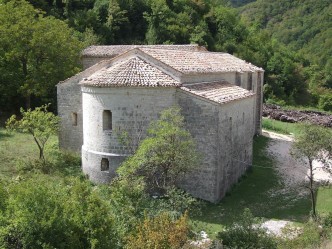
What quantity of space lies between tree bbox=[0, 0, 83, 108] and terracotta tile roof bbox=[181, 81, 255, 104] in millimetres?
10196

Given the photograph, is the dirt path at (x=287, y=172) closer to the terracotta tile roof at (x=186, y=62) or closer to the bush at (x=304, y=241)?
the bush at (x=304, y=241)

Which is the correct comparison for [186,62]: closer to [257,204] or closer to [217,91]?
[217,91]

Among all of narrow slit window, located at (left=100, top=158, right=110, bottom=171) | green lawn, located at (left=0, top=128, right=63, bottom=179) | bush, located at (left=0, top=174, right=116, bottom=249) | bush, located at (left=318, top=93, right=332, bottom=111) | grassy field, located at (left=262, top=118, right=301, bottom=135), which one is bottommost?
bush, located at (left=318, top=93, right=332, bottom=111)

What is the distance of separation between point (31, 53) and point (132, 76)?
11.1 meters

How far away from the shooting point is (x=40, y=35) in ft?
90.7

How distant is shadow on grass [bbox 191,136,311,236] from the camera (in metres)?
17.3

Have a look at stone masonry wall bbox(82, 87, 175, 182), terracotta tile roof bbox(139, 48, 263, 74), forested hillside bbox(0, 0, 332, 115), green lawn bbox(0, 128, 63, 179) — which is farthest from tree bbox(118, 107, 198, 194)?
forested hillside bbox(0, 0, 332, 115)

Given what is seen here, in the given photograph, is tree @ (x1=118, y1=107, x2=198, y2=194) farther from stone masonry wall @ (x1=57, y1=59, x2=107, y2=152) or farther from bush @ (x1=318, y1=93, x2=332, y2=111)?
bush @ (x1=318, y1=93, x2=332, y2=111)

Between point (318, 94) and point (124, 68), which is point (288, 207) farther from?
point (318, 94)

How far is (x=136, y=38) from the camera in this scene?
54094mm

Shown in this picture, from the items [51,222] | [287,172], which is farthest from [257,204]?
[51,222]

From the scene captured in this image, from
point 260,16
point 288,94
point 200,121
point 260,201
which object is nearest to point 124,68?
point 200,121

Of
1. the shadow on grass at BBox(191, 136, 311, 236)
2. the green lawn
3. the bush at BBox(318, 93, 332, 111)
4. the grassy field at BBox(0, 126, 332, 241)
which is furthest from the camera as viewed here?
the bush at BBox(318, 93, 332, 111)

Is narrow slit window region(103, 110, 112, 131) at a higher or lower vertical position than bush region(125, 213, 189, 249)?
higher
